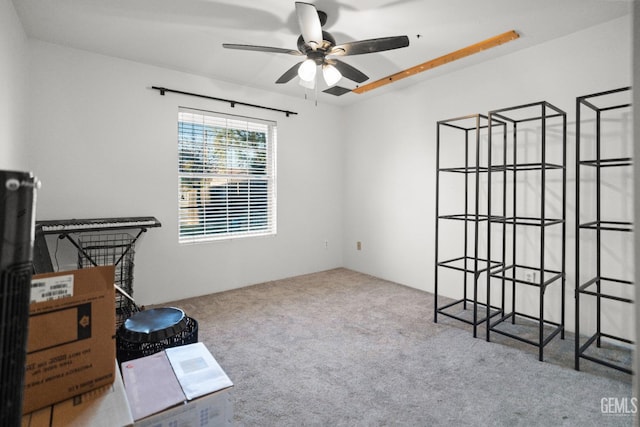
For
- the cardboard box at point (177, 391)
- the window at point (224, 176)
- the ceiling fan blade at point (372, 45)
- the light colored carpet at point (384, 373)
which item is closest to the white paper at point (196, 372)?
the cardboard box at point (177, 391)

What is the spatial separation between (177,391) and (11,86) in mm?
2496

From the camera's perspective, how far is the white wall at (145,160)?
294 cm

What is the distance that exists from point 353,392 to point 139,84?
3.41m

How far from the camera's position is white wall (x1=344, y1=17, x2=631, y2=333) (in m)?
2.62

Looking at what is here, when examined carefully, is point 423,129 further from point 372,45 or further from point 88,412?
point 88,412

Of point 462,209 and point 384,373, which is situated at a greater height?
point 462,209

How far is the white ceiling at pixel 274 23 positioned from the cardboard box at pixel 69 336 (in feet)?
6.99

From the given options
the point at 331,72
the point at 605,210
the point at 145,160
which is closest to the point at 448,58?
the point at 331,72

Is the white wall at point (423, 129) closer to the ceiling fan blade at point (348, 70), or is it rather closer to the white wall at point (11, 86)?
the ceiling fan blade at point (348, 70)

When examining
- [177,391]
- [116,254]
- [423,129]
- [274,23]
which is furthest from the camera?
[423,129]

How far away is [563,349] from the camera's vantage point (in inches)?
97.7

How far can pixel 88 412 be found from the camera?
955 mm

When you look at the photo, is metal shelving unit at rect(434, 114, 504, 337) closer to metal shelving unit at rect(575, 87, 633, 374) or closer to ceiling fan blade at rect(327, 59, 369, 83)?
metal shelving unit at rect(575, 87, 633, 374)

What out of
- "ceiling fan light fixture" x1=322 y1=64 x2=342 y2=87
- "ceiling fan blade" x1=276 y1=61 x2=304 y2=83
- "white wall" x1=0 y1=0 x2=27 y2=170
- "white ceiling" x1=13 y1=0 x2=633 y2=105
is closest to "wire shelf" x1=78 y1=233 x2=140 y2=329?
"white wall" x1=0 y1=0 x2=27 y2=170
